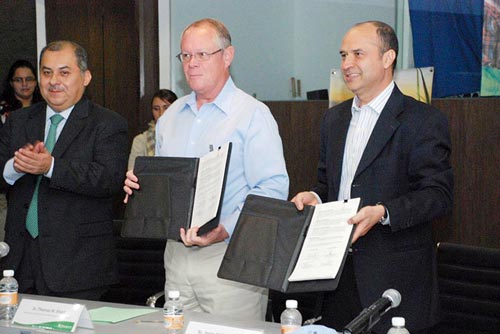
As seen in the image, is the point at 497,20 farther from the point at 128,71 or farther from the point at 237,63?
the point at 128,71

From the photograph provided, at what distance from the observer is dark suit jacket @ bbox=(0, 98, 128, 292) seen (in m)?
3.42

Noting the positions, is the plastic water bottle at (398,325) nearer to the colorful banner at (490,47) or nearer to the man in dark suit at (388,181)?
the man in dark suit at (388,181)

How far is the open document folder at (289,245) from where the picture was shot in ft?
8.75

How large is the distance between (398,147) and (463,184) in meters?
1.79

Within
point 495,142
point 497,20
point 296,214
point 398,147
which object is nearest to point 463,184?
point 495,142

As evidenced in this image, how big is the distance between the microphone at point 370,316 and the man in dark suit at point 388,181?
76cm

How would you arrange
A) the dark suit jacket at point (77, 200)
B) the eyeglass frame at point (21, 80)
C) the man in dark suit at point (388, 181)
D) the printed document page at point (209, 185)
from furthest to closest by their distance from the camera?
the eyeglass frame at point (21, 80), the dark suit jacket at point (77, 200), the man in dark suit at point (388, 181), the printed document page at point (209, 185)

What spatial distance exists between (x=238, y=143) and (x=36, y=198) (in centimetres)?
86

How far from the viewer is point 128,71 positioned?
25.0 feet

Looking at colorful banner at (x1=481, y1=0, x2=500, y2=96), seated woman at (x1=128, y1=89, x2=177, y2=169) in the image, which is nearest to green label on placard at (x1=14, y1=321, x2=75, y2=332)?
colorful banner at (x1=481, y1=0, x2=500, y2=96)

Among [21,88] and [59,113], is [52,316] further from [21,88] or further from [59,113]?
[21,88]

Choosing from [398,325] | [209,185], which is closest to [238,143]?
[209,185]

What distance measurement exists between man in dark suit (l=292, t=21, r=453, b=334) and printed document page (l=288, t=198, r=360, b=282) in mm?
236

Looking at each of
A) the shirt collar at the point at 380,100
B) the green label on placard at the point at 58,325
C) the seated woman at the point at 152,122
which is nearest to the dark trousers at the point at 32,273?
the green label on placard at the point at 58,325
